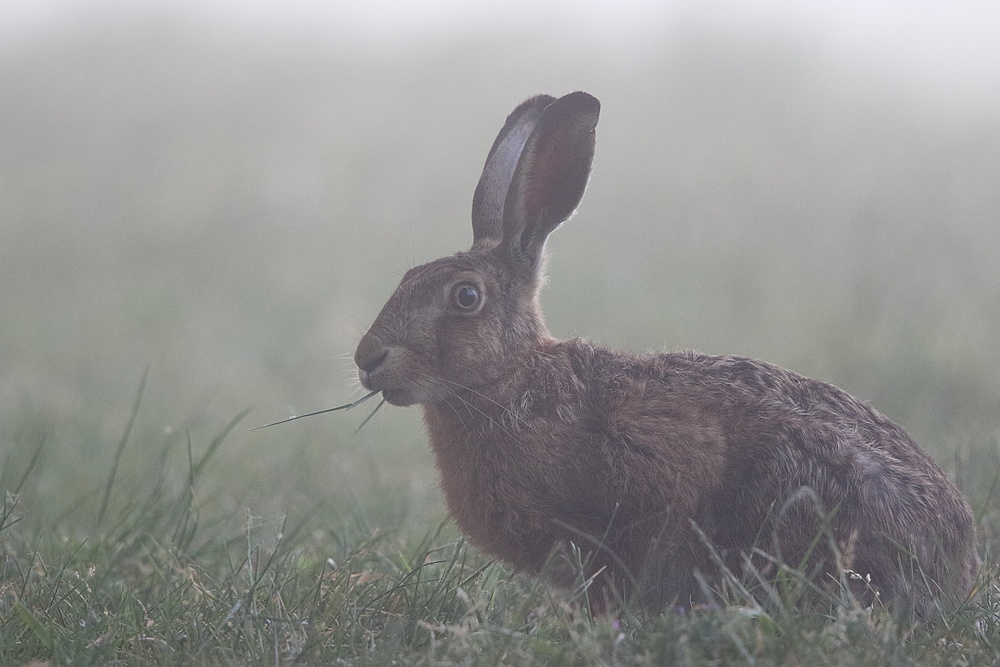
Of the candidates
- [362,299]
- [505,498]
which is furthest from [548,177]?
[362,299]

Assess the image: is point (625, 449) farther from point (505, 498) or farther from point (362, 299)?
point (362, 299)

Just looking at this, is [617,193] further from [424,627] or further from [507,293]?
[424,627]

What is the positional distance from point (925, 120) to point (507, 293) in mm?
10681

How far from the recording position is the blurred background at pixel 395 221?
300 inches

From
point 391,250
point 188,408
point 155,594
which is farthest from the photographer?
point 391,250

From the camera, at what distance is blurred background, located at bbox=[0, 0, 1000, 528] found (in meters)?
7.62

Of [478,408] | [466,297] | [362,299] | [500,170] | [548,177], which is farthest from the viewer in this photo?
[362,299]

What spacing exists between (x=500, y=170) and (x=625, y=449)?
149cm

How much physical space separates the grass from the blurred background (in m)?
0.87

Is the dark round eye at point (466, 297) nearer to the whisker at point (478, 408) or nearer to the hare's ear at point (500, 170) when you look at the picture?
the whisker at point (478, 408)

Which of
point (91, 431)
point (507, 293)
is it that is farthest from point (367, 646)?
point (91, 431)

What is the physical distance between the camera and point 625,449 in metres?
3.74

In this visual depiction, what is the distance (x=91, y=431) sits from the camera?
6.96 m

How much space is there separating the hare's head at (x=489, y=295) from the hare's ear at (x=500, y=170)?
0.13 metres
